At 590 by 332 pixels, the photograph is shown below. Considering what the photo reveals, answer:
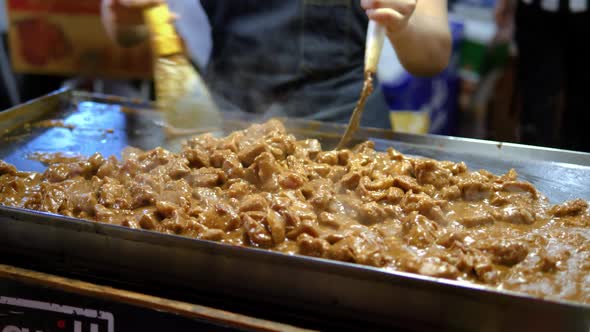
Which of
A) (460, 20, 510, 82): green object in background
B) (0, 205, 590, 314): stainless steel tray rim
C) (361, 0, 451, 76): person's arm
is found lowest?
(0, 205, 590, 314): stainless steel tray rim

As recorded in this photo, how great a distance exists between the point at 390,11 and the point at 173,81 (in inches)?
46.8

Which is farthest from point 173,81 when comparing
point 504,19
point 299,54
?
point 504,19

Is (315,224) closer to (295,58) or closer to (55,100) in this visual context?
(295,58)

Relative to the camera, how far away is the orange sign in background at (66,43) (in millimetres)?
4930

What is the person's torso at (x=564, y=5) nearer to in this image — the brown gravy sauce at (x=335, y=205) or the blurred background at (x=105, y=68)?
the blurred background at (x=105, y=68)

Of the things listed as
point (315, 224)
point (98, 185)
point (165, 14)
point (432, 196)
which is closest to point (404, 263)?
point (315, 224)

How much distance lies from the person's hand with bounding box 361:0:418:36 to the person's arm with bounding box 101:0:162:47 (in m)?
1.30

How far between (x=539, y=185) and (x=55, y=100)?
9.47 ft

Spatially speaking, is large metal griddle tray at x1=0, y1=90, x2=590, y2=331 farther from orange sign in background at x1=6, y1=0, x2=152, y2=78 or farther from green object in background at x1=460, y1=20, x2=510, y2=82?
green object in background at x1=460, y1=20, x2=510, y2=82

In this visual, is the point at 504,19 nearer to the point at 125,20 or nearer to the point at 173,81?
the point at 125,20

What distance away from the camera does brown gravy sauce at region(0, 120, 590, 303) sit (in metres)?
1.96

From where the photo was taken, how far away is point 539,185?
8.77ft

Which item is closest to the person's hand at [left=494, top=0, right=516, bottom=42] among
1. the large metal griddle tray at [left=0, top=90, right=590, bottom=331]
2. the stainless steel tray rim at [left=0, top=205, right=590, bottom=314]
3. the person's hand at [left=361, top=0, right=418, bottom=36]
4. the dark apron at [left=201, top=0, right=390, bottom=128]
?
the dark apron at [left=201, top=0, right=390, bottom=128]

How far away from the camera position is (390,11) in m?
2.75
